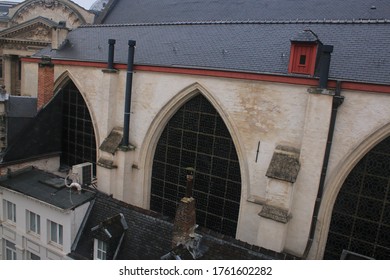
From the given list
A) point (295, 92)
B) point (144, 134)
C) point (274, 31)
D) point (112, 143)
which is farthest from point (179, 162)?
point (274, 31)

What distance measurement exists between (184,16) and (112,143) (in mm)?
7997

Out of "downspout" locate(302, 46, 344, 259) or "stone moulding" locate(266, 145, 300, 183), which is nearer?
"downspout" locate(302, 46, 344, 259)

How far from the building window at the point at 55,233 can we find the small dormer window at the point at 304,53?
797cm

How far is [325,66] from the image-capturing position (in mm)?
8695

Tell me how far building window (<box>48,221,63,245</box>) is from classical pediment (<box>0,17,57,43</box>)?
1596 cm

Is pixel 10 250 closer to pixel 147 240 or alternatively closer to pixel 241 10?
pixel 147 240

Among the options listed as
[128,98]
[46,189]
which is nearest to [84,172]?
[46,189]

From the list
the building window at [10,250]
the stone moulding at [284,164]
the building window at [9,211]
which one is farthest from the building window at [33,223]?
the stone moulding at [284,164]

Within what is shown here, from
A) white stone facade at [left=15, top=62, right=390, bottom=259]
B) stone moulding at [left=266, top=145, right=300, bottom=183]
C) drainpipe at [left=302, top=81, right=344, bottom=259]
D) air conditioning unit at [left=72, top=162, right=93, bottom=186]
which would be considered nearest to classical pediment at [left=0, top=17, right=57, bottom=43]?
white stone facade at [left=15, top=62, right=390, bottom=259]

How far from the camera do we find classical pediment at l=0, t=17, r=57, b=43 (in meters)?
22.2

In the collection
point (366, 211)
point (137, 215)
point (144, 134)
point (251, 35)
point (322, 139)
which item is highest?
point (251, 35)

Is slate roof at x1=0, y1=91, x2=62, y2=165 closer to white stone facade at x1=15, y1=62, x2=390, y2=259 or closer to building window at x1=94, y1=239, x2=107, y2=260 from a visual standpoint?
white stone facade at x1=15, y1=62, x2=390, y2=259

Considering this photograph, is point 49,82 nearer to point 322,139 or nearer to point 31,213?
point 31,213

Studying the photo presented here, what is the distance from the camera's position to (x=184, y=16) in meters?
17.0
